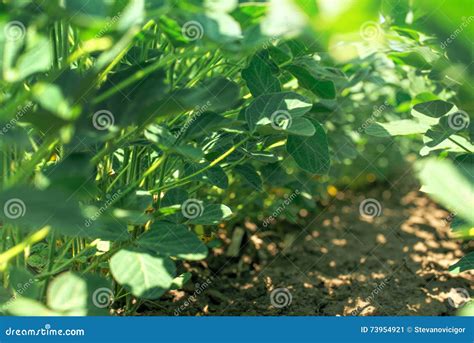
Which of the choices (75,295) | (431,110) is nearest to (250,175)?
(431,110)

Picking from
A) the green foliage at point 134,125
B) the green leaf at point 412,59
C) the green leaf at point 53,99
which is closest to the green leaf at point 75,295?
the green foliage at point 134,125

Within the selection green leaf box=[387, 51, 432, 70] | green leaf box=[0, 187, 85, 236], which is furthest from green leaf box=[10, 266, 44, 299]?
green leaf box=[387, 51, 432, 70]

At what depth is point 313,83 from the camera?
4.38 ft

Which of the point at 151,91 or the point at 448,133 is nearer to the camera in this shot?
the point at 151,91

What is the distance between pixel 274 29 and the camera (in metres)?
0.88

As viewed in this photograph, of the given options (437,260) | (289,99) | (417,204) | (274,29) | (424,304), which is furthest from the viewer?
(417,204)

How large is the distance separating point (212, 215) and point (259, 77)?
291 mm

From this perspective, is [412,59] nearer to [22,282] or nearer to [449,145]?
[449,145]

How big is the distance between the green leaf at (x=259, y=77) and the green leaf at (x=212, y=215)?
0.24 m

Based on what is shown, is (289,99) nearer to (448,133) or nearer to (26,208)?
(448,133)

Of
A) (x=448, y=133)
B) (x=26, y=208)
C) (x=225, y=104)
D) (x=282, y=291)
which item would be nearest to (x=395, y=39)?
(x=448, y=133)

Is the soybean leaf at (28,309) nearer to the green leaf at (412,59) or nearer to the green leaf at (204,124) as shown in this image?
the green leaf at (204,124)

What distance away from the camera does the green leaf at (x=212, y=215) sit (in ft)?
3.77

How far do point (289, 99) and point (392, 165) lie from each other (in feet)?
5.33
